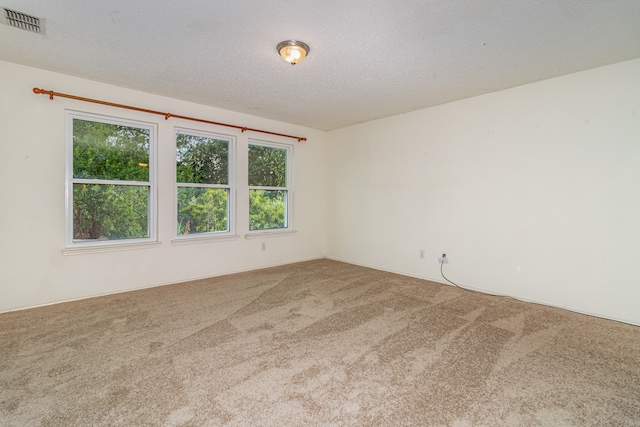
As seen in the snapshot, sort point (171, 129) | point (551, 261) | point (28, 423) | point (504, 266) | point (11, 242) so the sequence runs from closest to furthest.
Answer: point (28, 423), point (11, 242), point (551, 261), point (504, 266), point (171, 129)

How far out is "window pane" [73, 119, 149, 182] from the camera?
3.27m

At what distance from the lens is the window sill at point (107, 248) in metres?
3.19

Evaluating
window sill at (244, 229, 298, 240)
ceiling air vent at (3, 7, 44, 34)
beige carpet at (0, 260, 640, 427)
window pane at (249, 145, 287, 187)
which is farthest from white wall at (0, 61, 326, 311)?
ceiling air vent at (3, 7, 44, 34)

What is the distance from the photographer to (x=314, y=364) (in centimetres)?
200

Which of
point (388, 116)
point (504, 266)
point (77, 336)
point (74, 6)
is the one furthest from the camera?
point (388, 116)

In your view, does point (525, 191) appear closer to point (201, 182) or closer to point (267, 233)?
point (267, 233)

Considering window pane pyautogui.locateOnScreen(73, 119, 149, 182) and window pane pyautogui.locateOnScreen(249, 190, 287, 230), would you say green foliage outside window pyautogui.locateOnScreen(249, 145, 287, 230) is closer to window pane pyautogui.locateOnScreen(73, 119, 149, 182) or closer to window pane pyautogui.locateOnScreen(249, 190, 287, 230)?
window pane pyautogui.locateOnScreen(249, 190, 287, 230)

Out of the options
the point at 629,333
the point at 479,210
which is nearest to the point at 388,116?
the point at 479,210

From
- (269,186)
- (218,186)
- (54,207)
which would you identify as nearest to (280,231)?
(269,186)

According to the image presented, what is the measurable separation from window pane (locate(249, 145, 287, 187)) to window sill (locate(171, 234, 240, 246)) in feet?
2.92

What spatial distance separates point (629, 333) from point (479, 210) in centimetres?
170

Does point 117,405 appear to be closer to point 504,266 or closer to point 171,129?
point 171,129

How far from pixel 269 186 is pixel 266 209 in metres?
0.39

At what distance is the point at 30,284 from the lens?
299 centimetres
